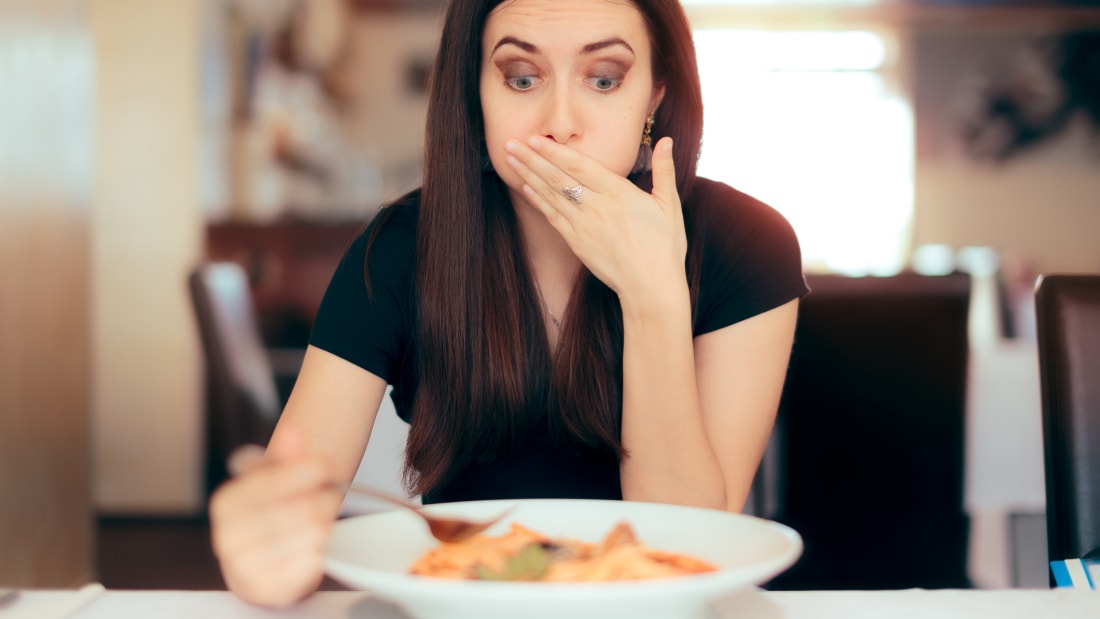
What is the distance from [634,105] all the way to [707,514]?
0.55 meters

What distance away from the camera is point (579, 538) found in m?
0.67

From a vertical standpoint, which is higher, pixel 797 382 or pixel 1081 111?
pixel 1081 111

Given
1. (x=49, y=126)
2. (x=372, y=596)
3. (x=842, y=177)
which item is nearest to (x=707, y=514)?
(x=372, y=596)

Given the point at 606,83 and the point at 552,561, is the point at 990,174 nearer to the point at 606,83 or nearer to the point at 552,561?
the point at 606,83

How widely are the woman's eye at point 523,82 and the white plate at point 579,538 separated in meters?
0.53

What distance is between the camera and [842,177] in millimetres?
7535

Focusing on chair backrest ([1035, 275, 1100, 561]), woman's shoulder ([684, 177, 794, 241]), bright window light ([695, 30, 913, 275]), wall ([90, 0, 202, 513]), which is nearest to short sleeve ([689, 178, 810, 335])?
woman's shoulder ([684, 177, 794, 241])

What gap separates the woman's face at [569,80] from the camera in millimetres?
1018

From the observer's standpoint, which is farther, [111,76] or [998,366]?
[111,76]

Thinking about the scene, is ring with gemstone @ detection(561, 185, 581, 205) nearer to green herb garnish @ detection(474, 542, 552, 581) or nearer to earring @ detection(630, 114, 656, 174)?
earring @ detection(630, 114, 656, 174)

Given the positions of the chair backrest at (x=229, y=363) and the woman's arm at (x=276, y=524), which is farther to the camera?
the chair backrest at (x=229, y=363)

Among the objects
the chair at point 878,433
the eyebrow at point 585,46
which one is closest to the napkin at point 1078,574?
the eyebrow at point 585,46

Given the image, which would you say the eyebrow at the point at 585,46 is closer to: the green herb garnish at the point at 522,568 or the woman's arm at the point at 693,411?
the woman's arm at the point at 693,411

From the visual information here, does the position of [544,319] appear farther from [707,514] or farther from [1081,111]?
[1081,111]
